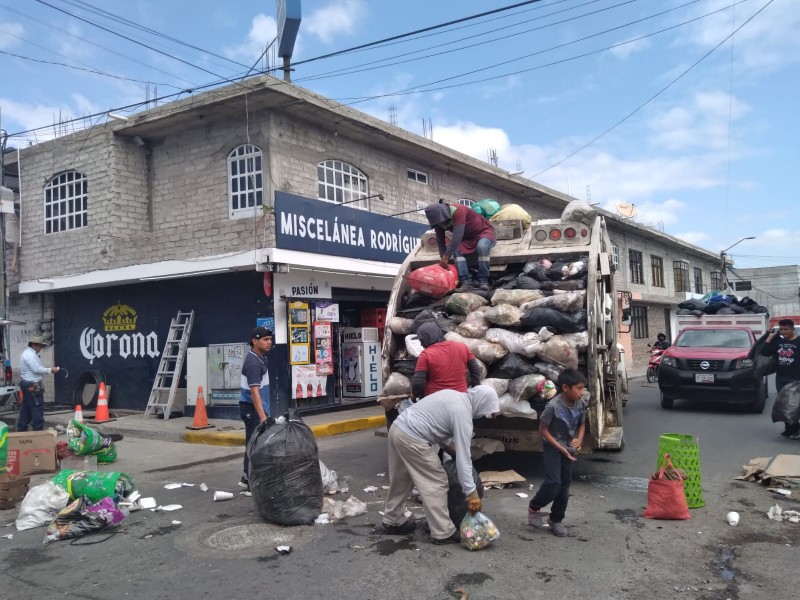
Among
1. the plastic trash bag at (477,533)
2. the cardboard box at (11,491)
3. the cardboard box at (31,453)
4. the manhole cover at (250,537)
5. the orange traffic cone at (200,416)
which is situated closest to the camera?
the plastic trash bag at (477,533)

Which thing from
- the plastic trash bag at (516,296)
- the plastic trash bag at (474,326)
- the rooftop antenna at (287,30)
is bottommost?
the plastic trash bag at (474,326)

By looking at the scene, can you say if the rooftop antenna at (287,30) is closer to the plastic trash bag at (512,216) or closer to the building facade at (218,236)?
the building facade at (218,236)

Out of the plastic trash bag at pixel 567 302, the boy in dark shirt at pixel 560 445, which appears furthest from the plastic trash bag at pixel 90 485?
the plastic trash bag at pixel 567 302

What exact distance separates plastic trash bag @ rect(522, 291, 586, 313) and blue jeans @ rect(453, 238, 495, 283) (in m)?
1.02

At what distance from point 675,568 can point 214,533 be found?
350 centimetres

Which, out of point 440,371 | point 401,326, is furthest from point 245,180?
point 440,371

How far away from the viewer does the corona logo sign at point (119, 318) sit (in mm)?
13398

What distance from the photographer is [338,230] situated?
12.3 metres

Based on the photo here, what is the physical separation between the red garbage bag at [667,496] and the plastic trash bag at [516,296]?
2141mm

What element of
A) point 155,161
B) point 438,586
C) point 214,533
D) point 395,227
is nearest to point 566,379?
point 438,586

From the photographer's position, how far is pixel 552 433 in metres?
5.04

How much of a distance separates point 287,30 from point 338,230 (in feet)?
12.3

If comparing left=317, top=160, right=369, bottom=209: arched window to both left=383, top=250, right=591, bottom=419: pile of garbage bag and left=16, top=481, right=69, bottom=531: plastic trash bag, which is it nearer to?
left=383, top=250, right=591, bottom=419: pile of garbage bag

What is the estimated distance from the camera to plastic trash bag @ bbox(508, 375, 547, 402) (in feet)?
20.4
